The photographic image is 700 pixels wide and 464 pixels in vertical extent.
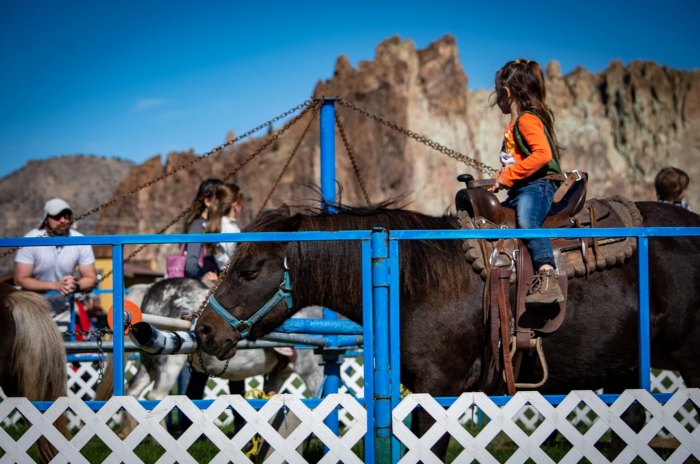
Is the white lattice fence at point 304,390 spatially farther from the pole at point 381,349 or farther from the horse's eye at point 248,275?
the pole at point 381,349

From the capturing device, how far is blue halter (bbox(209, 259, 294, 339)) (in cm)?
434

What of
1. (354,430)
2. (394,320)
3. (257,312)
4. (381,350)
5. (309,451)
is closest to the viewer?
(354,430)

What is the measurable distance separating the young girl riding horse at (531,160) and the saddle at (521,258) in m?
0.08

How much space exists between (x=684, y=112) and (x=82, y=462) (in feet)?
372

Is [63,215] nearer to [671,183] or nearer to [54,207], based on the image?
[54,207]

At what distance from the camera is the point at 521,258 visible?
427 cm

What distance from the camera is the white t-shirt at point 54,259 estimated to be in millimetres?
8047

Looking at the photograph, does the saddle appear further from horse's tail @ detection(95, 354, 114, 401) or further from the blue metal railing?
horse's tail @ detection(95, 354, 114, 401)

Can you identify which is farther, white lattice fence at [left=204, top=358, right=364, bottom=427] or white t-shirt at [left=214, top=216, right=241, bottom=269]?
white lattice fence at [left=204, top=358, right=364, bottom=427]

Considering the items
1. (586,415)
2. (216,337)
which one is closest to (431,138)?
(586,415)

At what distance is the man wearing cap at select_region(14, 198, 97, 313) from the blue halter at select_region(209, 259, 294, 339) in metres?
3.80

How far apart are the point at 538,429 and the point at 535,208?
4.30ft

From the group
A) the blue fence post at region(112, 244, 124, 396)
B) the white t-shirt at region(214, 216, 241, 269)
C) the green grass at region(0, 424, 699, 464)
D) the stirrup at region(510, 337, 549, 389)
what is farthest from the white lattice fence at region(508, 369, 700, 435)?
the blue fence post at region(112, 244, 124, 396)

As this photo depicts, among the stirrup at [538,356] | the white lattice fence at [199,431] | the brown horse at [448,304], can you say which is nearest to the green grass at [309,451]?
the brown horse at [448,304]
